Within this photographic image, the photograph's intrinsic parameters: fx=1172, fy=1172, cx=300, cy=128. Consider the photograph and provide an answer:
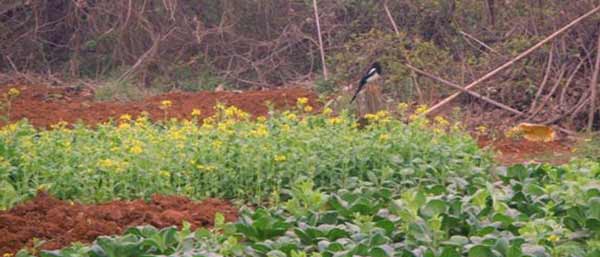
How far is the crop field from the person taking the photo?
17.6 ft

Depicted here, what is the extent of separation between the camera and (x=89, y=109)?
38.4ft

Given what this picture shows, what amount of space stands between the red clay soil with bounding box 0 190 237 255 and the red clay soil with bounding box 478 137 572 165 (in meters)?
2.67

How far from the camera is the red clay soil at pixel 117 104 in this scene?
435 inches

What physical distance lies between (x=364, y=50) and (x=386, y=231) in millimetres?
6797

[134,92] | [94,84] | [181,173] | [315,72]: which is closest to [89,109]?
[134,92]

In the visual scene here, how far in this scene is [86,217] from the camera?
20.2 ft

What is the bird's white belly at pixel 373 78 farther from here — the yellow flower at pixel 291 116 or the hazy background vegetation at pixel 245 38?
the yellow flower at pixel 291 116

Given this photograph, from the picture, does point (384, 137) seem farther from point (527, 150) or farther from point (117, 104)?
point (117, 104)

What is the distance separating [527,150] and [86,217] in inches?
172

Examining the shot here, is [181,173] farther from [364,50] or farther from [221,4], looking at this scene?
[221,4]

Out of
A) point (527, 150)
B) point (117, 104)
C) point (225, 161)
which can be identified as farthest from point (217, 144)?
point (117, 104)

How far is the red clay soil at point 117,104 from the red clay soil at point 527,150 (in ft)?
8.22

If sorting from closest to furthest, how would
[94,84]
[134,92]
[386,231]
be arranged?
1. [386,231]
2. [134,92]
3. [94,84]

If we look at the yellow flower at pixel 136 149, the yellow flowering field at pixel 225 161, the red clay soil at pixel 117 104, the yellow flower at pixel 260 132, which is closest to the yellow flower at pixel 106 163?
the yellow flowering field at pixel 225 161
